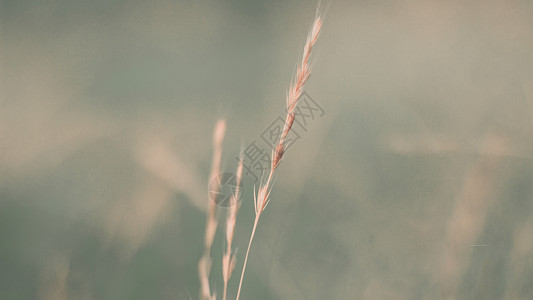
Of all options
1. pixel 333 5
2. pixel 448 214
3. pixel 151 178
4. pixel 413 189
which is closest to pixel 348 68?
pixel 333 5

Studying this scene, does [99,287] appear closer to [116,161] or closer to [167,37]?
[116,161]

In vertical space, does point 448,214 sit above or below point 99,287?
above

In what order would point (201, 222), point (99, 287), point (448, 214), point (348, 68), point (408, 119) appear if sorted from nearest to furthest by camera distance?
1. point (99, 287)
2. point (448, 214)
3. point (201, 222)
4. point (408, 119)
5. point (348, 68)

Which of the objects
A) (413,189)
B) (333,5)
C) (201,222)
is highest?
(333,5)

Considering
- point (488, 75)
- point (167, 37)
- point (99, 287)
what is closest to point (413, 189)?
point (488, 75)

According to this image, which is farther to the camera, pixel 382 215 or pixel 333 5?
pixel 333 5

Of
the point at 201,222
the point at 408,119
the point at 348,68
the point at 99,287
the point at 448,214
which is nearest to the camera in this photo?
the point at 99,287
